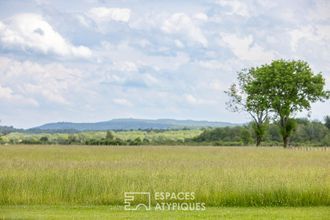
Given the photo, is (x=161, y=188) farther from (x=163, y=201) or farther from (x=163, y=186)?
(x=163, y=201)

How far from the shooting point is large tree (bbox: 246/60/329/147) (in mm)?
72375

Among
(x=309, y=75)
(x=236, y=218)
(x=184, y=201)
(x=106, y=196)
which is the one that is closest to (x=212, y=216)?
(x=236, y=218)

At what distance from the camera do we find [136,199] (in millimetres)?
21859

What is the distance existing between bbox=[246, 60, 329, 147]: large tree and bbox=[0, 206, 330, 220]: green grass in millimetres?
52503

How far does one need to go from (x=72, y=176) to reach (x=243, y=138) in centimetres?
7177

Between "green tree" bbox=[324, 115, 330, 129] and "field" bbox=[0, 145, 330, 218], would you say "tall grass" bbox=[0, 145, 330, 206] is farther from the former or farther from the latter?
"green tree" bbox=[324, 115, 330, 129]

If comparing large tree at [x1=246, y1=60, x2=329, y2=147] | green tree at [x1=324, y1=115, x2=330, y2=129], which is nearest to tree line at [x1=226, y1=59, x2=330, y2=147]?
large tree at [x1=246, y1=60, x2=329, y2=147]

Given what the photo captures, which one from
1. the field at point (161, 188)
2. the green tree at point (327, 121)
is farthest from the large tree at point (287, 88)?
the field at point (161, 188)

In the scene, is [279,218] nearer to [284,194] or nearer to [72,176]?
[284,194]

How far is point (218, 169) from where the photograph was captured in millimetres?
27250

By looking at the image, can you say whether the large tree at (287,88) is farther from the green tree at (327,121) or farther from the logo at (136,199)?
the logo at (136,199)

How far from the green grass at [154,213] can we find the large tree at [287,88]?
5250 cm

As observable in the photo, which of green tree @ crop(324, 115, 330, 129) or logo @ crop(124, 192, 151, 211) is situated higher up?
green tree @ crop(324, 115, 330, 129)

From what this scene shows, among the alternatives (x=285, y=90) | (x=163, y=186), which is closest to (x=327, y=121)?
(x=285, y=90)
